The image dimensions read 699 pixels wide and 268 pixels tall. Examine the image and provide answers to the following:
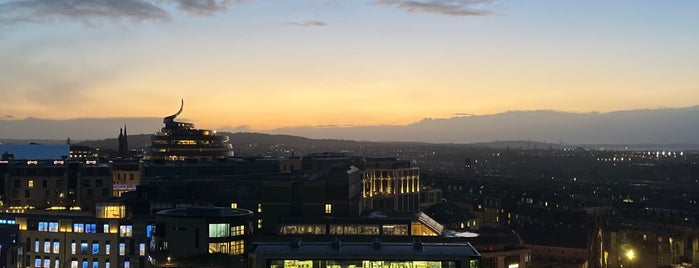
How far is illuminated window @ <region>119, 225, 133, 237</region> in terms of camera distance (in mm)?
105812

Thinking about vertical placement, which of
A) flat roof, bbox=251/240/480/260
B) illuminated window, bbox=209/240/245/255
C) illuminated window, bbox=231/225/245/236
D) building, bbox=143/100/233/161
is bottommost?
illuminated window, bbox=209/240/245/255

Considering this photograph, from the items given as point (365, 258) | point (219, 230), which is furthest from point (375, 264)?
point (219, 230)

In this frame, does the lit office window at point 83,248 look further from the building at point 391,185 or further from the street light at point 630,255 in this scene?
the street light at point 630,255

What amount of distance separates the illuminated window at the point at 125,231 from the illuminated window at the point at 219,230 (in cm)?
3446

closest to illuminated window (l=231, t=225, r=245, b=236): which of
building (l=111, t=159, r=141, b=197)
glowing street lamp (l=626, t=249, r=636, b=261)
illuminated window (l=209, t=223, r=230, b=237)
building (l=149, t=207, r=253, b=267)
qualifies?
building (l=149, t=207, r=253, b=267)

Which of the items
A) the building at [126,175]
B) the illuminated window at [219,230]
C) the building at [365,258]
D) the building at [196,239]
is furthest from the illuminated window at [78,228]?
the building at [126,175]

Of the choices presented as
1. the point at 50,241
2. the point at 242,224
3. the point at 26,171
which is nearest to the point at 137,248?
the point at 50,241

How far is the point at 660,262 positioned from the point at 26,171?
119 m

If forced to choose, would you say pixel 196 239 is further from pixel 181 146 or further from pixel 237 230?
pixel 181 146

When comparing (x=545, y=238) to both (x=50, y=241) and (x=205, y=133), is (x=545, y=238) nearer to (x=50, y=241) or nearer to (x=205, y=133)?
(x=50, y=241)

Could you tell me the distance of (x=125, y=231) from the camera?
106000mm

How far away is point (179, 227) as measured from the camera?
75438mm

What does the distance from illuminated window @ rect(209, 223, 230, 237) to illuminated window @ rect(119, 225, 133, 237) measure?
113 ft

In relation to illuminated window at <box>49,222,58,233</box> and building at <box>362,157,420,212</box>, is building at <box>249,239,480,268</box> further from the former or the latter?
building at <box>362,157,420,212</box>
